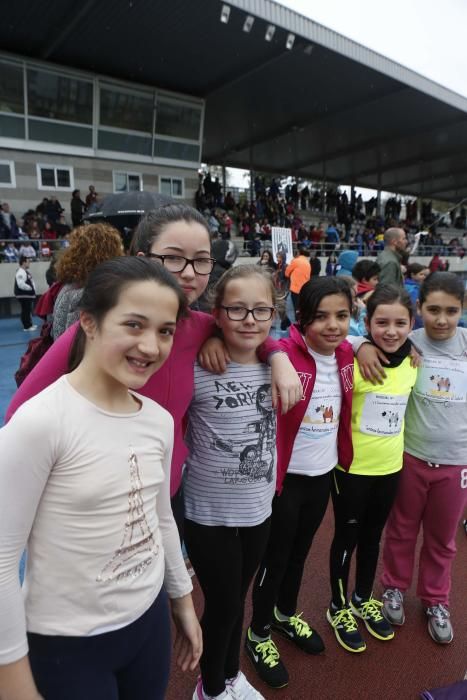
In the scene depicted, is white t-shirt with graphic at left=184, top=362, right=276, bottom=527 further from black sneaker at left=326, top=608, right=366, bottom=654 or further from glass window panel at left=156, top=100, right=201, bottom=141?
glass window panel at left=156, top=100, right=201, bottom=141

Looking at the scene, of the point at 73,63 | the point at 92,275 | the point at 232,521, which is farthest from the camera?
the point at 73,63

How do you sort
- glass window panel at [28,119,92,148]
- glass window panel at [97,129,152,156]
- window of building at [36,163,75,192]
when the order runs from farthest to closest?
glass window panel at [97,129,152,156], window of building at [36,163,75,192], glass window panel at [28,119,92,148]

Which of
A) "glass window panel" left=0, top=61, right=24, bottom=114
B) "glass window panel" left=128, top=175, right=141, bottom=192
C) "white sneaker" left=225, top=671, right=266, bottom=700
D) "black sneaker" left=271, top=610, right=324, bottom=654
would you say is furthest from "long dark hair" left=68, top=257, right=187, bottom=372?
"glass window panel" left=128, top=175, right=141, bottom=192

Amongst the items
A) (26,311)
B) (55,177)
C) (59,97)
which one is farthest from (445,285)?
(59,97)

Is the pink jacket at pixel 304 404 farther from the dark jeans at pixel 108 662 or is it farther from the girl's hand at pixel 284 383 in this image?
the dark jeans at pixel 108 662

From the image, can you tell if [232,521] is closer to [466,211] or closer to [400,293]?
[400,293]

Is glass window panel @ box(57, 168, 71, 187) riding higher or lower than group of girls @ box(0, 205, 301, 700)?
higher

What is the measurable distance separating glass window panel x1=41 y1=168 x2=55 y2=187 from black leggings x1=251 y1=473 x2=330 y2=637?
16.0 m

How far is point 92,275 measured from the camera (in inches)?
43.4

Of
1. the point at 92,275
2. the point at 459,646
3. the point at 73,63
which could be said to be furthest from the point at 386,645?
the point at 73,63

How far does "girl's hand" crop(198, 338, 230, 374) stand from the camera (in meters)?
1.55

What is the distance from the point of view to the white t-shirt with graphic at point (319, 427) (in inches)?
76.9

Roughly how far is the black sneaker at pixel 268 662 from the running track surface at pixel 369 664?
0.04 meters

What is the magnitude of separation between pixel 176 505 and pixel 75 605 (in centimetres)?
90
